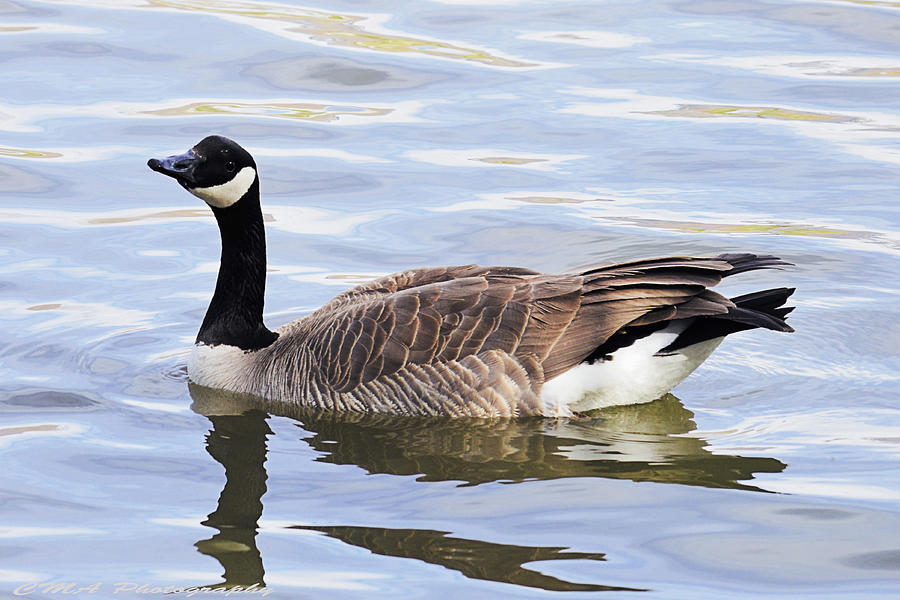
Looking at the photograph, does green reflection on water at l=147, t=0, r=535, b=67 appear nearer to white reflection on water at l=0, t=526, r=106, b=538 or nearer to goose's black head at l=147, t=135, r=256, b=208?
goose's black head at l=147, t=135, r=256, b=208

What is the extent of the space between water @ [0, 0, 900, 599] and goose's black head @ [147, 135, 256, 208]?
1.38 metres

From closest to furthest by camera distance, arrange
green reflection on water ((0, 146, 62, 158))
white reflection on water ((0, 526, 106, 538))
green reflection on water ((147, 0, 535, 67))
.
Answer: white reflection on water ((0, 526, 106, 538))
green reflection on water ((0, 146, 62, 158))
green reflection on water ((147, 0, 535, 67))

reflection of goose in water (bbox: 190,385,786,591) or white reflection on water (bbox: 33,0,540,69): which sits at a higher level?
white reflection on water (bbox: 33,0,540,69)

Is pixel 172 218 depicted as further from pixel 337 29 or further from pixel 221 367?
pixel 337 29

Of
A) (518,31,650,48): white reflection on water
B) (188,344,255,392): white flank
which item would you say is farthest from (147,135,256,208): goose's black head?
(518,31,650,48): white reflection on water

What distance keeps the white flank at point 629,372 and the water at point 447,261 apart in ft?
0.70

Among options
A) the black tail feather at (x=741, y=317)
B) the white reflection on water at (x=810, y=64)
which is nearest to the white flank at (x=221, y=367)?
the black tail feather at (x=741, y=317)

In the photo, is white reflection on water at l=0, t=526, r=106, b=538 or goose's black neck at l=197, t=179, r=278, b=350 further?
goose's black neck at l=197, t=179, r=278, b=350

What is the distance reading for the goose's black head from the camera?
9.16m

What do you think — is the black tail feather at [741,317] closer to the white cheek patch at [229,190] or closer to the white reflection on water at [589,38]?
the white cheek patch at [229,190]

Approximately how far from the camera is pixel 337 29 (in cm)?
1806

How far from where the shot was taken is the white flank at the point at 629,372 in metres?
8.85

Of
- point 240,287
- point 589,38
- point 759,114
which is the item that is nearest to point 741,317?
point 240,287

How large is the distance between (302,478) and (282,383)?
1.45 meters
